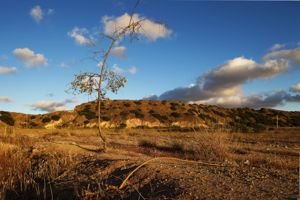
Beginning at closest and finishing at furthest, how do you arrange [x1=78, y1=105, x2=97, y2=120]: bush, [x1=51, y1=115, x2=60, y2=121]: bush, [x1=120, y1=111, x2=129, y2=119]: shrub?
1. [x1=51, y1=115, x2=60, y2=121]: bush
2. [x1=78, y1=105, x2=97, y2=120]: bush
3. [x1=120, y1=111, x2=129, y2=119]: shrub

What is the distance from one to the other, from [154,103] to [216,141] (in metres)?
55.6

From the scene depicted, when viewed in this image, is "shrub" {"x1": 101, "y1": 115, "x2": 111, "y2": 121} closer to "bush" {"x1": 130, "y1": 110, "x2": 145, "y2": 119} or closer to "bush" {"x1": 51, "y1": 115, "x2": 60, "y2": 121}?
"bush" {"x1": 130, "y1": 110, "x2": 145, "y2": 119}

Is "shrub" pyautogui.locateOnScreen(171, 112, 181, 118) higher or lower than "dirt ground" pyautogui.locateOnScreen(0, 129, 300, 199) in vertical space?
higher

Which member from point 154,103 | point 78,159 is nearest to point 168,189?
point 78,159

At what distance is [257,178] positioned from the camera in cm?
673

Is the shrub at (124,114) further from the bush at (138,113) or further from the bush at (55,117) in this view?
the bush at (55,117)

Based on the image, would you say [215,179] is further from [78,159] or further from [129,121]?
[129,121]

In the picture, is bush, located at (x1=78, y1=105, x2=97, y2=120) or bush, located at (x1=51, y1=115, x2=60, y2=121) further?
bush, located at (x1=78, y1=105, x2=97, y2=120)

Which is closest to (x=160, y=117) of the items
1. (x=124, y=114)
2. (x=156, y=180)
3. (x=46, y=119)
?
(x=124, y=114)

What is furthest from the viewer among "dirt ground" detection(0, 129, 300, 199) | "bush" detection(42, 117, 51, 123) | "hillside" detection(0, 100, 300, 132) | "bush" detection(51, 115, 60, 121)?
"bush" detection(51, 115, 60, 121)

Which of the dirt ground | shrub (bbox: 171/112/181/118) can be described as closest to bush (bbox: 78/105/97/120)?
shrub (bbox: 171/112/181/118)

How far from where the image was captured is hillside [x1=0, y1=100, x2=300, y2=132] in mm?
52625

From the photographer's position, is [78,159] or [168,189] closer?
[168,189]

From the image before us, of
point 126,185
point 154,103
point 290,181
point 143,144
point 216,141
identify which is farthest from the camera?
point 154,103
